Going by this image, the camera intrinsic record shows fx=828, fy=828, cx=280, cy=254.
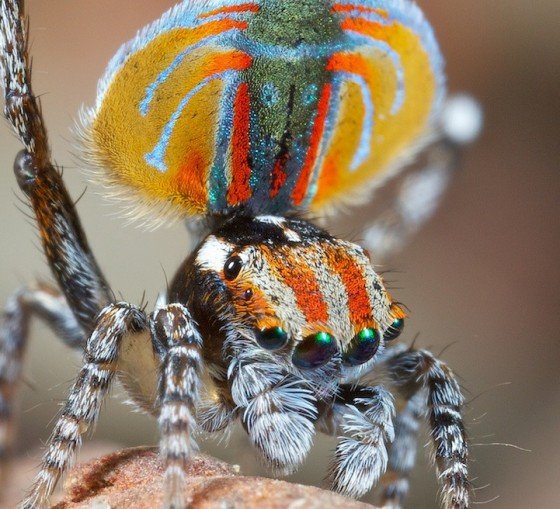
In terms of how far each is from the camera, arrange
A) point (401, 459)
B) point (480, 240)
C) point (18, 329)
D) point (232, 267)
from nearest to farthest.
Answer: point (232, 267), point (401, 459), point (18, 329), point (480, 240)

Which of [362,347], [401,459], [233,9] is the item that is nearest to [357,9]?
[233,9]

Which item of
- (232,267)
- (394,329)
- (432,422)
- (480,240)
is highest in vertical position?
(232,267)

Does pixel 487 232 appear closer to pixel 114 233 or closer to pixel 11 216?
pixel 114 233

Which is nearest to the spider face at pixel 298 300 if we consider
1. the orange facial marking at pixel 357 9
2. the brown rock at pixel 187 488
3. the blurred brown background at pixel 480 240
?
the brown rock at pixel 187 488

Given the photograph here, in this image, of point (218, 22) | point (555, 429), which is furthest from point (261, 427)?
point (555, 429)

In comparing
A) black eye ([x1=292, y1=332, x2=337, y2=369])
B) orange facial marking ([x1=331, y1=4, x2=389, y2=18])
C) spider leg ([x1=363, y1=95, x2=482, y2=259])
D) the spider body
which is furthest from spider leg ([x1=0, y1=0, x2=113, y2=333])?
spider leg ([x1=363, y1=95, x2=482, y2=259])

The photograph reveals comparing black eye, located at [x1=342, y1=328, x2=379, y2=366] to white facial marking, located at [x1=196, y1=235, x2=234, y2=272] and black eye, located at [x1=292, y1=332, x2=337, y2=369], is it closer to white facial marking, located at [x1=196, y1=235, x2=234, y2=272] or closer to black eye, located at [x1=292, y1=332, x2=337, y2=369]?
black eye, located at [x1=292, y1=332, x2=337, y2=369]

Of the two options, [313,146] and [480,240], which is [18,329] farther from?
[480,240]
